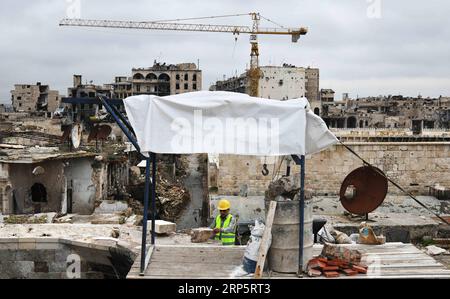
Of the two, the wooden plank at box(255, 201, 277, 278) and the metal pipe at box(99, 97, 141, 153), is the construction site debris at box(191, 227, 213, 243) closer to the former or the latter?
the metal pipe at box(99, 97, 141, 153)

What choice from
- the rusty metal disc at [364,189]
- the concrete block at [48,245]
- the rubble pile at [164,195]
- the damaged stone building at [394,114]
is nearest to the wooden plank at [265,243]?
the rusty metal disc at [364,189]

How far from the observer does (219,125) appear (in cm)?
591

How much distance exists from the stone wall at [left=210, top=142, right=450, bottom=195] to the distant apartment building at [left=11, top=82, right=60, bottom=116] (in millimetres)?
62645

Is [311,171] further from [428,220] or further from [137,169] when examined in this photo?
[137,169]

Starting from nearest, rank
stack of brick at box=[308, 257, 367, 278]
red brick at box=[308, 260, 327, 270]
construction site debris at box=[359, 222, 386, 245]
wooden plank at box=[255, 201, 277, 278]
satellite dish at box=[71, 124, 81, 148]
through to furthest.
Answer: wooden plank at box=[255, 201, 277, 278] → stack of brick at box=[308, 257, 367, 278] → red brick at box=[308, 260, 327, 270] → construction site debris at box=[359, 222, 386, 245] → satellite dish at box=[71, 124, 81, 148]

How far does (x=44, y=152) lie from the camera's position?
1588 centimetres

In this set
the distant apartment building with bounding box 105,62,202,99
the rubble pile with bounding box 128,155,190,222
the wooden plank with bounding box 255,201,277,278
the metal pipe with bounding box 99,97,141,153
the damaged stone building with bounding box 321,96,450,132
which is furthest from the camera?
the distant apartment building with bounding box 105,62,202,99

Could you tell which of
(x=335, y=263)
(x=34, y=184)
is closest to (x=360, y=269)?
(x=335, y=263)

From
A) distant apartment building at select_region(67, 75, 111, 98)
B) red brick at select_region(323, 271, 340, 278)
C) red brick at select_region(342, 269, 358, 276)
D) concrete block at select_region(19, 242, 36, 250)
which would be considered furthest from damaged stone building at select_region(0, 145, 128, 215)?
distant apartment building at select_region(67, 75, 111, 98)

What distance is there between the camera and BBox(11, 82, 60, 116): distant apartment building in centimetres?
7088

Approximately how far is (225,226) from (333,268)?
227cm

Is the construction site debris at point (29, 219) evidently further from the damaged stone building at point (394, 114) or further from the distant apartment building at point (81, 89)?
the distant apartment building at point (81, 89)
